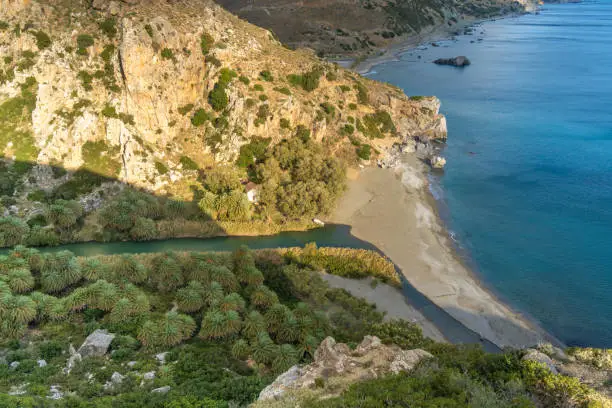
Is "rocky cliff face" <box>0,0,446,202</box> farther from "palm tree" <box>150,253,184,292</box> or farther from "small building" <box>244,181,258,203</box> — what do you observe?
"palm tree" <box>150,253,184,292</box>

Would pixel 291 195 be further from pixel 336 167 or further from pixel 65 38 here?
pixel 65 38

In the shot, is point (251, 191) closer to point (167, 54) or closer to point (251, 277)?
point (251, 277)

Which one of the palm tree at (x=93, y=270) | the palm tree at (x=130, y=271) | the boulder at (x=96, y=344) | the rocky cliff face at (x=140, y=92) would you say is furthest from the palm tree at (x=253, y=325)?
the rocky cliff face at (x=140, y=92)

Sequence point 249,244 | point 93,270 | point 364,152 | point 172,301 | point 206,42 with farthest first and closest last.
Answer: point 364,152
point 206,42
point 249,244
point 93,270
point 172,301

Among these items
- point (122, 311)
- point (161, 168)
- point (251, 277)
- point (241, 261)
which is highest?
point (161, 168)

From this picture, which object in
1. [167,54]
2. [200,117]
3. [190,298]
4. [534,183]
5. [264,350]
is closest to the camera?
[264,350]

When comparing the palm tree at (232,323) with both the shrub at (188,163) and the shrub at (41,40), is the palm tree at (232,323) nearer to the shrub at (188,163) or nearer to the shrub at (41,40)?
the shrub at (188,163)

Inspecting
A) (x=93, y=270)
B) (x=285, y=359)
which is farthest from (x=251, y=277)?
(x=93, y=270)

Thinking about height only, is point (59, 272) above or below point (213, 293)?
above
